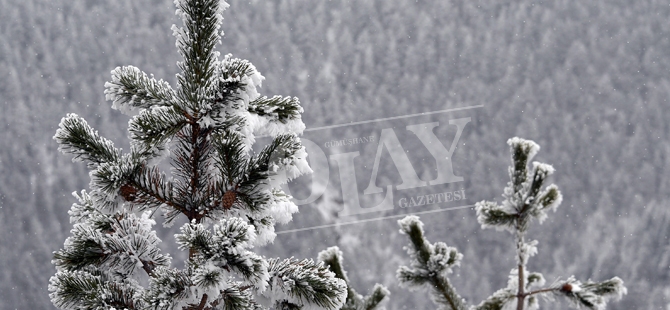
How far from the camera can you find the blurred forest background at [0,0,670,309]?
14.4 meters

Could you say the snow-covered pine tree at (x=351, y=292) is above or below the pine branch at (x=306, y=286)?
above

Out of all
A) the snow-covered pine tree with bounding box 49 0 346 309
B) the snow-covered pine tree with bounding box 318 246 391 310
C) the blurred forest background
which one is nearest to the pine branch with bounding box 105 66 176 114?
the snow-covered pine tree with bounding box 49 0 346 309

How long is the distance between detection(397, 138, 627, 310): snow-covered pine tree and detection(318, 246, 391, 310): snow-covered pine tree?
0.59 feet

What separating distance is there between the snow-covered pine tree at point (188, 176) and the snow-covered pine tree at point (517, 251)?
759mm

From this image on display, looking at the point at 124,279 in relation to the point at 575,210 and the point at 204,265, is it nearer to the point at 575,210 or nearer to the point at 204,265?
the point at 204,265

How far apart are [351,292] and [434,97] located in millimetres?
23470

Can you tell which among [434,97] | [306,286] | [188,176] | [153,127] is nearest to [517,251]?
[306,286]

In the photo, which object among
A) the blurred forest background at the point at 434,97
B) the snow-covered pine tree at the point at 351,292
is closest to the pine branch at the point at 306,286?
the snow-covered pine tree at the point at 351,292

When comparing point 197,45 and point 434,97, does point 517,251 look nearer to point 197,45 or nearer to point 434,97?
point 197,45

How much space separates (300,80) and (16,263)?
15520 mm

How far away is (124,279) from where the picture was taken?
1.00 m

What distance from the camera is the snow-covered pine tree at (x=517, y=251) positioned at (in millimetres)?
1570

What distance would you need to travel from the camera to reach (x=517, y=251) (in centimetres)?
157

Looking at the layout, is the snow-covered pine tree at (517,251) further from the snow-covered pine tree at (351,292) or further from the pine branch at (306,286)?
the pine branch at (306,286)
